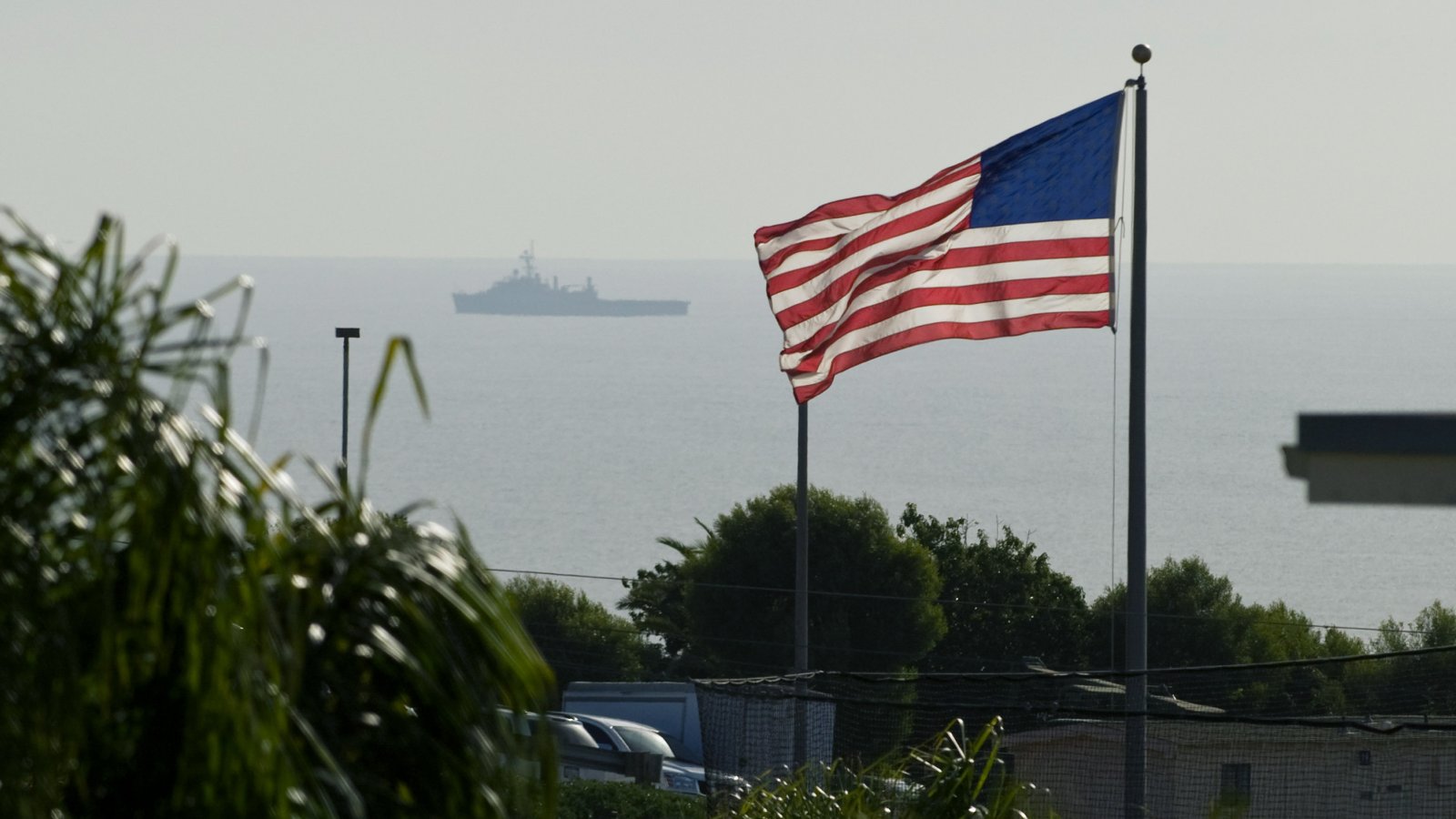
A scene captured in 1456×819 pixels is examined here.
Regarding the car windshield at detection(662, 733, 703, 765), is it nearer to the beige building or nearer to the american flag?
the beige building

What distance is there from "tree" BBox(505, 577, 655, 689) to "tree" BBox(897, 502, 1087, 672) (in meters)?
7.58

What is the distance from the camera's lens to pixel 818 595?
40.0 meters

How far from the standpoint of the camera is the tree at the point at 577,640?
4419 centimetres

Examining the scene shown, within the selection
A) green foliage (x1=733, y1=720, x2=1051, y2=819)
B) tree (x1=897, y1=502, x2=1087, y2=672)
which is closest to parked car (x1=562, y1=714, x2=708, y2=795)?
green foliage (x1=733, y1=720, x2=1051, y2=819)

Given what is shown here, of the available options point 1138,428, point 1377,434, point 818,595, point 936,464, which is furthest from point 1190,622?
point 936,464

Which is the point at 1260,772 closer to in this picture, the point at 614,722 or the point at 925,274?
the point at 925,274

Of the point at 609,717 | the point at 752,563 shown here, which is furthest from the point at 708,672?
the point at 609,717

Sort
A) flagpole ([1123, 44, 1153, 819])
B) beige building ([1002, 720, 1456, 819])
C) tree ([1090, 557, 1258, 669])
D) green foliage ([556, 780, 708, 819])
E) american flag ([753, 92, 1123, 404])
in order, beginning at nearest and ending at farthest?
beige building ([1002, 720, 1456, 819]) → flagpole ([1123, 44, 1153, 819]) → american flag ([753, 92, 1123, 404]) → green foliage ([556, 780, 708, 819]) → tree ([1090, 557, 1258, 669])

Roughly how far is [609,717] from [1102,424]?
13461 centimetres

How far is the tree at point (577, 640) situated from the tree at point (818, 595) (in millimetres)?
3815

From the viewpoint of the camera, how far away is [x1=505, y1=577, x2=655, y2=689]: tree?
4419cm

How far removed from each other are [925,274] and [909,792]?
4.94 m

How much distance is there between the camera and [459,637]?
2703mm

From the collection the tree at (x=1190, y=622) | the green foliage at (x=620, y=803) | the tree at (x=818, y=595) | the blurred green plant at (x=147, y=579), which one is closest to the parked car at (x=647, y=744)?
the green foliage at (x=620, y=803)
